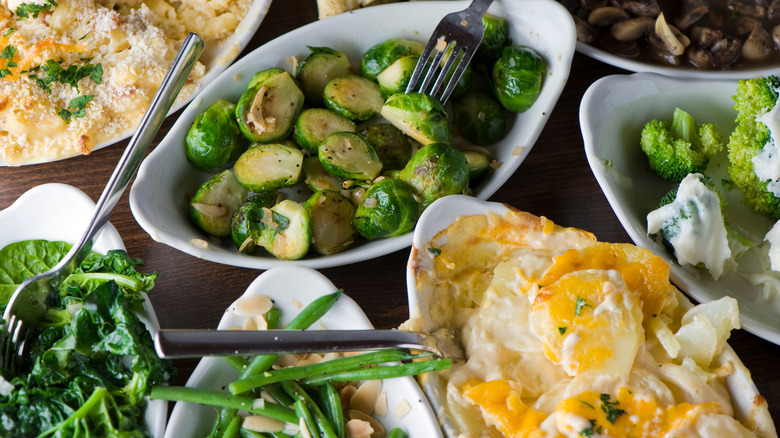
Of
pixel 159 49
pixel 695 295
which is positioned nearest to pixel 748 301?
pixel 695 295

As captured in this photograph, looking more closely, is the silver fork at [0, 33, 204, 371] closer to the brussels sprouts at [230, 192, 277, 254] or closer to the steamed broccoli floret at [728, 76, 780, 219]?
the brussels sprouts at [230, 192, 277, 254]

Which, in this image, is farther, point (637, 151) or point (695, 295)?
point (637, 151)

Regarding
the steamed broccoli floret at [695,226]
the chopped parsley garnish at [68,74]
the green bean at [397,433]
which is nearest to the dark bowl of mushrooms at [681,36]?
the steamed broccoli floret at [695,226]

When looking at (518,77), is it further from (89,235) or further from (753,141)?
(89,235)

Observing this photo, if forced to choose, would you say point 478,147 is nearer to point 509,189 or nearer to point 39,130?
point 509,189

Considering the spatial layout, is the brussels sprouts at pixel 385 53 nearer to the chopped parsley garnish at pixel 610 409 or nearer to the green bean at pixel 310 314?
the green bean at pixel 310 314

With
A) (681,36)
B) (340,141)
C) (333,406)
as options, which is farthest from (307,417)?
(681,36)
